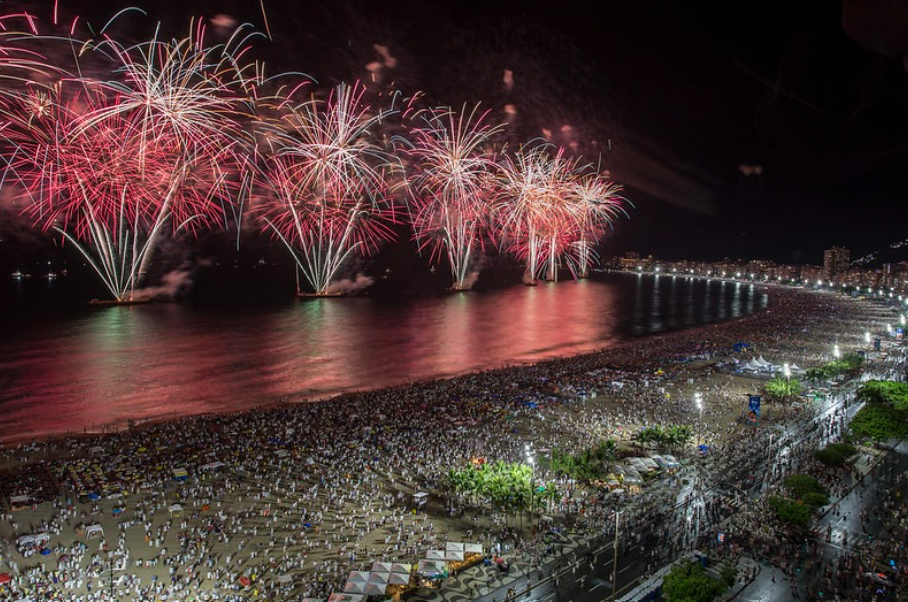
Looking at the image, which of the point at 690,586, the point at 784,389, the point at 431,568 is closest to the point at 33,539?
the point at 431,568

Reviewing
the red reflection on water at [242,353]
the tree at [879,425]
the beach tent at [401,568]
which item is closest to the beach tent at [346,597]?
the beach tent at [401,568]

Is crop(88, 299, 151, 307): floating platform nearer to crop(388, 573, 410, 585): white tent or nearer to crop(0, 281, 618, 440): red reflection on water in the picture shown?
crop(0, 281, 618, 440): red reflection on water

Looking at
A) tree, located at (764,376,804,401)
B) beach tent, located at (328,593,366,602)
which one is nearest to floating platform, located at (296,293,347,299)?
tree, located at (764,376,804,401)

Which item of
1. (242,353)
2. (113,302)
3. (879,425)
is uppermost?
(113,302)

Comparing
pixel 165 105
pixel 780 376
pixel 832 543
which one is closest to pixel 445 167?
pixel 165 105

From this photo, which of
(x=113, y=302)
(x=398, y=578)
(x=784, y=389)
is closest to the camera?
(x=398, y=578)

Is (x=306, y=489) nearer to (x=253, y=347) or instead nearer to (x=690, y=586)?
(x=690, y=586)

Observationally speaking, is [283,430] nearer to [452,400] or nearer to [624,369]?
[452,400]
